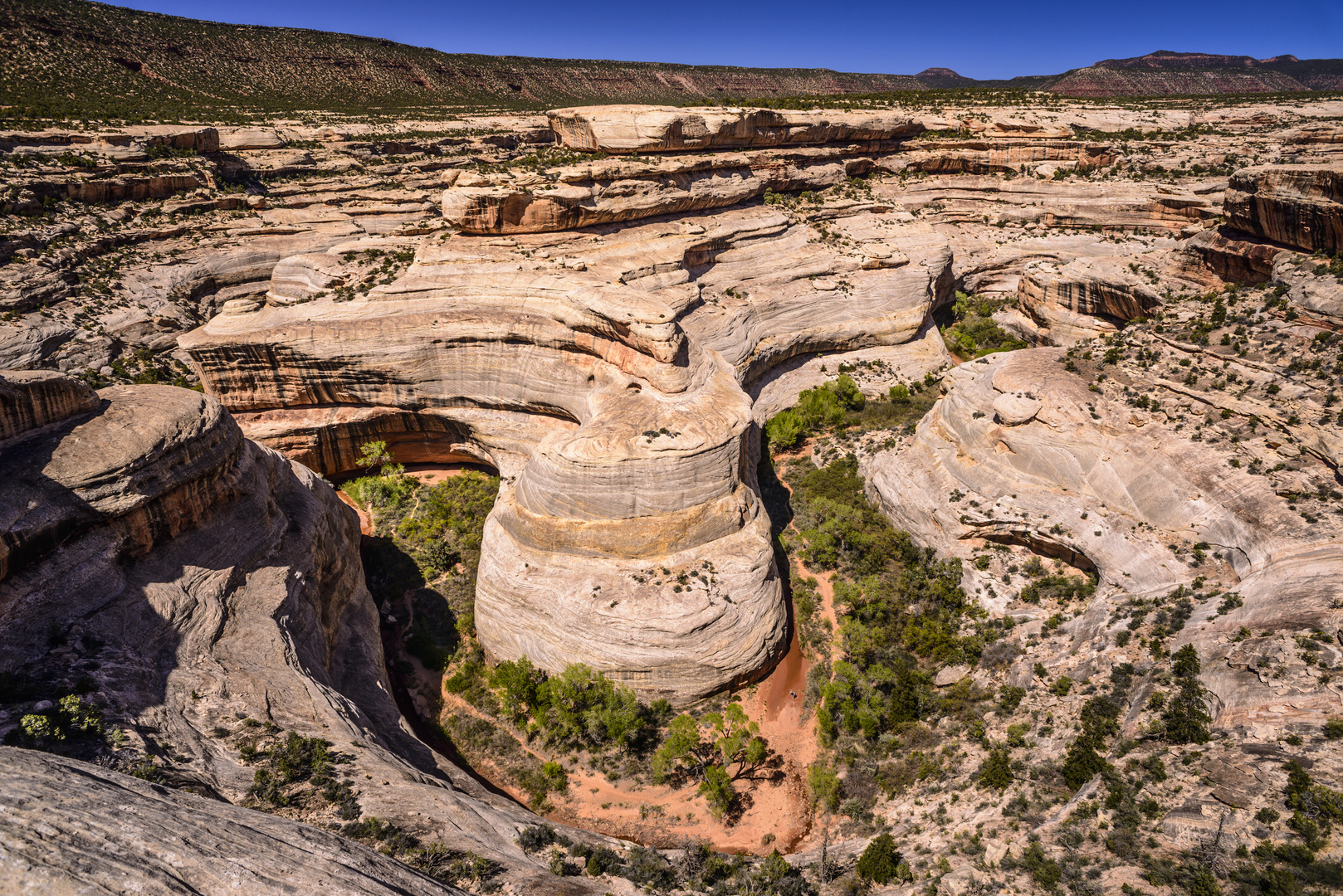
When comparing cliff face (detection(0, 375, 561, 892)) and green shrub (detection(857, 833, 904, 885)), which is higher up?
cliff face (detection(0, 375, 561, 892))

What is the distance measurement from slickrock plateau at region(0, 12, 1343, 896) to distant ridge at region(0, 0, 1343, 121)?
90.0 feet

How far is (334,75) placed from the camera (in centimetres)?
8250

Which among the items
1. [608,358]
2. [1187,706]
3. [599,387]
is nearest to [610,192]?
[608,358]

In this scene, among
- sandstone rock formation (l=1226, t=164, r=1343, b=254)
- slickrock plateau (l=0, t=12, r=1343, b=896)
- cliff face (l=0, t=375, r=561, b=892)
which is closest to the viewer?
cliff face (l=0, t=375, r=561, b=892)

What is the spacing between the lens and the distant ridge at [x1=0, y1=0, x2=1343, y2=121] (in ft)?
185

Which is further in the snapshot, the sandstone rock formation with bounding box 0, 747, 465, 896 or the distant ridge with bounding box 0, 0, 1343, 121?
the distant ridge with bounding box 0, 0, 1343, 121

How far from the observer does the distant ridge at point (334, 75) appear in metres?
56.3

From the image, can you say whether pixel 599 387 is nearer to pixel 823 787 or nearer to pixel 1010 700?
pixel 823 787

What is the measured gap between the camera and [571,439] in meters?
21.9

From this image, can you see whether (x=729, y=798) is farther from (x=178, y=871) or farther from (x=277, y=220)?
(x=277, y=220)

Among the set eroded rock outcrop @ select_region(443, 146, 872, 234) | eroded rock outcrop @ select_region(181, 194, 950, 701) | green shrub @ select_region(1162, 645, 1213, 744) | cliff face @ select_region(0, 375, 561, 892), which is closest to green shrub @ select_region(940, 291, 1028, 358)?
eroded rock outcrop @ select_region(181, 194, 950, 701)

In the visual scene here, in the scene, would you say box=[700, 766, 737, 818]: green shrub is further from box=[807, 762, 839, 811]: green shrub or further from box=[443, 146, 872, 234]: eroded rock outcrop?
box=[443, 146, 872, 234]: eroded rock outcrop

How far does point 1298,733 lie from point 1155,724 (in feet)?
8.11

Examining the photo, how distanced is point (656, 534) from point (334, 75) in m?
93.9
